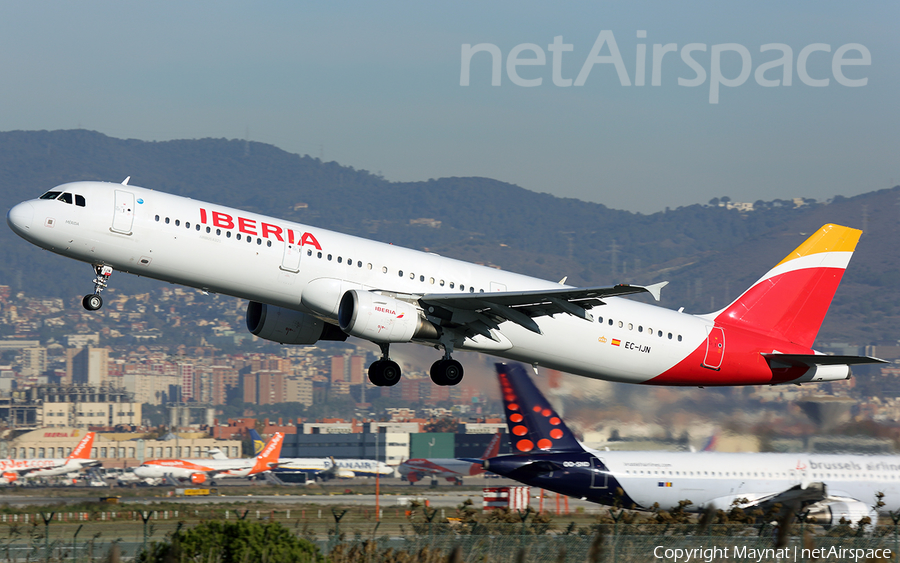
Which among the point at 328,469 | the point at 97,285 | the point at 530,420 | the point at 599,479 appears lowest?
the point at 328,469

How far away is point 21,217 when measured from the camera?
2800 centimetres

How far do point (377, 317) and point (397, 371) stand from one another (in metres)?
3.58

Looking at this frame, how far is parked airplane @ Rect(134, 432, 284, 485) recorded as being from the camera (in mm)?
72812

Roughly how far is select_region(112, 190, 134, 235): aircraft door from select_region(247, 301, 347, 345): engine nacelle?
5877 mm

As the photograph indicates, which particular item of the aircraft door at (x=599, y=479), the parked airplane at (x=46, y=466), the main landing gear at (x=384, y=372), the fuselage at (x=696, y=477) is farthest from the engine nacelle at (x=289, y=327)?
the parked airplane at (x=46, y=466)

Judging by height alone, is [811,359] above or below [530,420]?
above

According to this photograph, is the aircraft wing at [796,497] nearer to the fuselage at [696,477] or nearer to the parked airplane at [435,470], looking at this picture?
the fuselage at [696,477]

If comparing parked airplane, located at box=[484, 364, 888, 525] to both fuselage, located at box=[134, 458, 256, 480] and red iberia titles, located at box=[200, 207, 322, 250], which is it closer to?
red iberia titles, located at box=[200, 207, 322, 250]

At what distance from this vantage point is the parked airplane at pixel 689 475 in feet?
118

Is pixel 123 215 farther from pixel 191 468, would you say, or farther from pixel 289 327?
pixel 191 468

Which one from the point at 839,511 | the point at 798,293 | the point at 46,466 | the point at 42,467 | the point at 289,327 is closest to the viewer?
the point at 289,327

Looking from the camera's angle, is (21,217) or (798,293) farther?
(798,293)

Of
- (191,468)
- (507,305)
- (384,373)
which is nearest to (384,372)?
(384,373)

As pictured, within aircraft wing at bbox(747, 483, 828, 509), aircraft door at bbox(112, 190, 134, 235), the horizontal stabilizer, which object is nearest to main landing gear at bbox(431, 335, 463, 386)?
aircraft door at bbox(112, 190, 134, 235)
